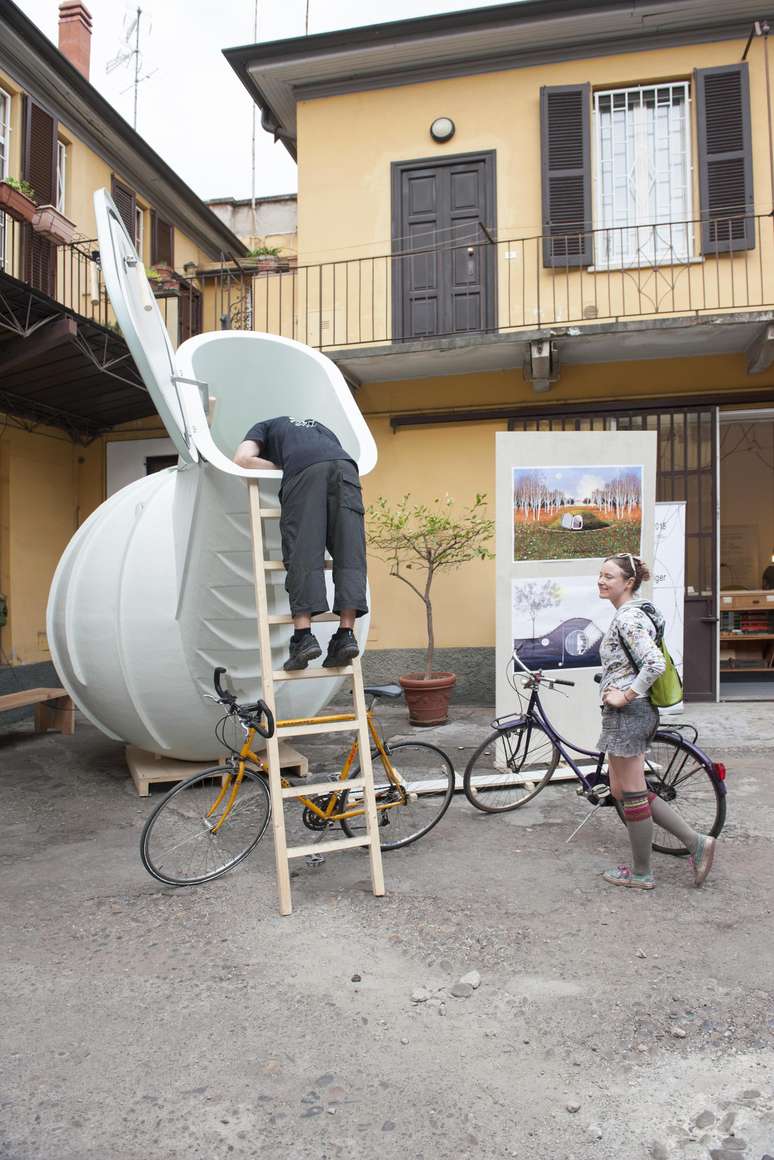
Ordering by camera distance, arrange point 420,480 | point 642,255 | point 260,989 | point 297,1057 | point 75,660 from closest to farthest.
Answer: point 297,1057
point 260,989
point 75,660
point 642,255
point 420,480

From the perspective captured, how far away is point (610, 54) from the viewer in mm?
9406

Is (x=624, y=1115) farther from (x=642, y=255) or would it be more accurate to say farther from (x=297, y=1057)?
(x=642, y=255)

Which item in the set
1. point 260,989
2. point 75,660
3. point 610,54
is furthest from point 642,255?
point 260,989

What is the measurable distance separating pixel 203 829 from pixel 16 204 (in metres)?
7.28

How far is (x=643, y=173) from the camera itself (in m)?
Answer: 9.49

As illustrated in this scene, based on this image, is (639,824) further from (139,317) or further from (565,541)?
(139,317)

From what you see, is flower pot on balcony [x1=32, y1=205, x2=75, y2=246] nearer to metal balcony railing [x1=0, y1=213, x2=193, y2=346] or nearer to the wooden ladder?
metal balcony railing [x1=0, y1=213, x2=193, y2=346]

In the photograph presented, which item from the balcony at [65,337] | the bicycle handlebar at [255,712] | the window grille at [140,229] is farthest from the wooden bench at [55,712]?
the window grille at [140,229]

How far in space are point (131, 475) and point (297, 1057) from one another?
968cm

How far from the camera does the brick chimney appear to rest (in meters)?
12.6

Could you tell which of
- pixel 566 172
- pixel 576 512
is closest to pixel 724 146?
pixel 566 172

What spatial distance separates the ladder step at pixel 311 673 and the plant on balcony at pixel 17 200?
6915mm

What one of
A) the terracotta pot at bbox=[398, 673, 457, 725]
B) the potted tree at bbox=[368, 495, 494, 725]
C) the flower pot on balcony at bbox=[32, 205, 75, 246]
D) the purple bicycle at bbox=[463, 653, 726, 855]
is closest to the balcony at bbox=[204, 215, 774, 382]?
the potted tree at bbox=[368, 495, 494, 725]

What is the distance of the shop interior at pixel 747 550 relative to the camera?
10914 mm
